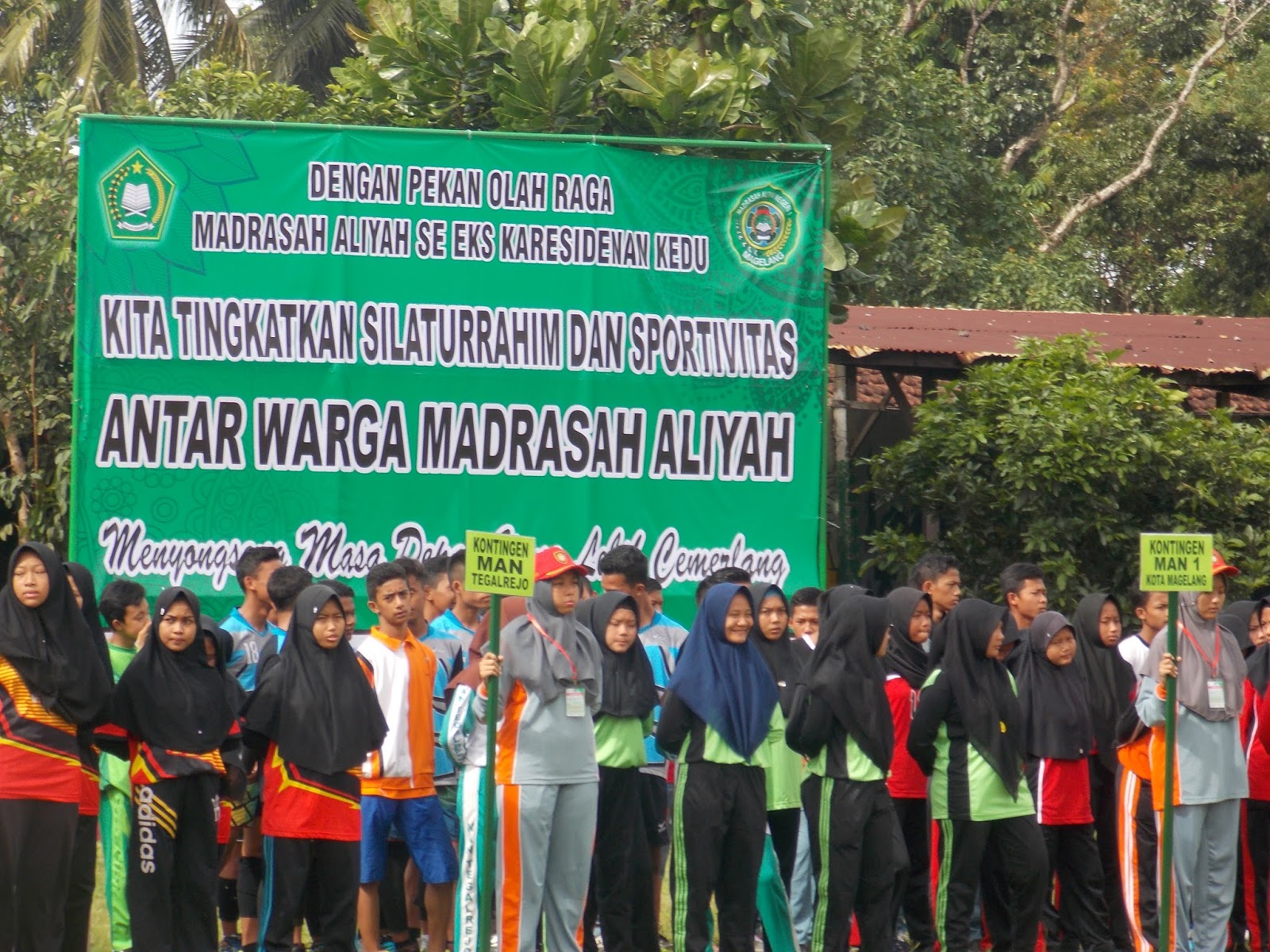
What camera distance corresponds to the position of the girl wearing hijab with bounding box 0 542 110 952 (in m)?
5.86

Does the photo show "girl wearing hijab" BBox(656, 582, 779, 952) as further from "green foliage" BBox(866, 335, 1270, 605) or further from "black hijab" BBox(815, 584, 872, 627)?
"green foliage" BBox(866, 335, 1270, 605)

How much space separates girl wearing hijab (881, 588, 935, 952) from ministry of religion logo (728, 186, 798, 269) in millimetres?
2275

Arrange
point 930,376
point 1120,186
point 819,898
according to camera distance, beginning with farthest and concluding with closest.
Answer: point 1120,186 → point 930,376 → point 819,898

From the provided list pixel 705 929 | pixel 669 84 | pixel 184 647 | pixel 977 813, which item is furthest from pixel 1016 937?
pixel 669 84

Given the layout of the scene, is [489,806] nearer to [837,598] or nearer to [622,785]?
[622,785]

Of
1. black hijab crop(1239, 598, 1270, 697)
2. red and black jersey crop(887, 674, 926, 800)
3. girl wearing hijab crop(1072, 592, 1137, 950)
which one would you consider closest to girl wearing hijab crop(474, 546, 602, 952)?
red and black jersey crop(887, 674, 926, 800)

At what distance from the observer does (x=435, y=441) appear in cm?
896

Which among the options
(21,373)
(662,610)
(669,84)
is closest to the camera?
(662,610)

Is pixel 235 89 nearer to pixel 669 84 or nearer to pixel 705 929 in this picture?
pixel 669 84

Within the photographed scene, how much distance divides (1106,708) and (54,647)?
4.54 m

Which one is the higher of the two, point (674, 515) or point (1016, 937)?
point (674, 515)

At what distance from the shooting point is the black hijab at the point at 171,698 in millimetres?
6305

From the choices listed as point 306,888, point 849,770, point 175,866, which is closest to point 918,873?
point 849,770

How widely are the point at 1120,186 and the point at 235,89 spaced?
11302 mm
